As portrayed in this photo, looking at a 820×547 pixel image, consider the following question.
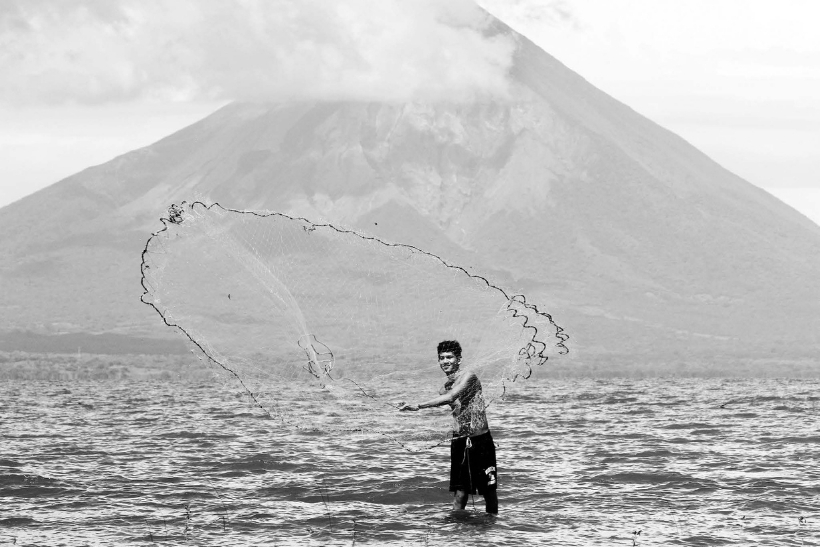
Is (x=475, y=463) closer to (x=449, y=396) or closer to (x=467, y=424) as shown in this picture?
(x=467, y=424)

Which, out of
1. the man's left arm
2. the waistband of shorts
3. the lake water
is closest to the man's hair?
the man's left arm

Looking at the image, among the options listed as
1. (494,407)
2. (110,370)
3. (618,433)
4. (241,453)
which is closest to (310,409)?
(494,407)

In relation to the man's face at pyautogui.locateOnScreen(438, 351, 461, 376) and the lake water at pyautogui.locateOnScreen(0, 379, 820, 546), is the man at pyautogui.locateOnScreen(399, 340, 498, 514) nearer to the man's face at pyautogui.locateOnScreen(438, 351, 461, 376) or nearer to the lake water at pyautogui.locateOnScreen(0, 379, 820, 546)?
the man's face at pyautogui.locateOnScreen(438, 351, 461, 376)

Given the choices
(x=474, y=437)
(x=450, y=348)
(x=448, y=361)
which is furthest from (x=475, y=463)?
(x=450, y=348)

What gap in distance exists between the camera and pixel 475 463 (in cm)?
2128

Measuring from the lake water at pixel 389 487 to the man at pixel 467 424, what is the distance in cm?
87

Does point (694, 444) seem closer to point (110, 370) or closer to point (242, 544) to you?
point (242, 544)

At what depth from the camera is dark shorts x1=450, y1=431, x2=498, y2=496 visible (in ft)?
69.5

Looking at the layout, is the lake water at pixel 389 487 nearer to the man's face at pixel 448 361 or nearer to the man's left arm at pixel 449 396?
the man's left arm at pixel 449 396

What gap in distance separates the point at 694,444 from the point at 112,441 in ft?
57.2

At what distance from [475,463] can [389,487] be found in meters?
5.52

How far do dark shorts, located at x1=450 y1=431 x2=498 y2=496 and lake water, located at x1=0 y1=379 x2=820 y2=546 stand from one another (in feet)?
2.12

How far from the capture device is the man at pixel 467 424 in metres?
20.9

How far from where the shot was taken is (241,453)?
3419 cm
